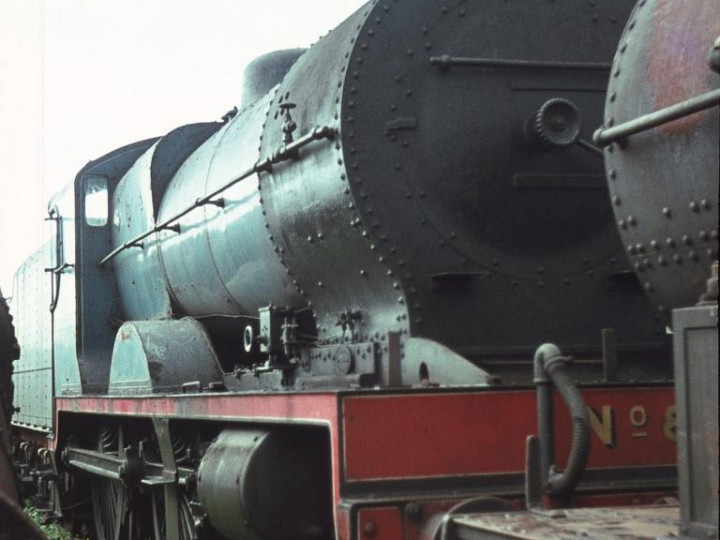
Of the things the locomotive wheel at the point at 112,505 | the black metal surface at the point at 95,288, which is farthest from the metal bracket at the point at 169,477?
the black metal surface at the point at 95,288

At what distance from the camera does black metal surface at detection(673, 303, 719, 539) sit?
90.7 inches

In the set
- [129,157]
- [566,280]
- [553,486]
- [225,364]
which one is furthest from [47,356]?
[553,486]

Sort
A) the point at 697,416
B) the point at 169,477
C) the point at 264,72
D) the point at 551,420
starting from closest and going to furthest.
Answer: the point at 697,416 < the point at 551,420 < the point at 169,477 < the point at 264,72

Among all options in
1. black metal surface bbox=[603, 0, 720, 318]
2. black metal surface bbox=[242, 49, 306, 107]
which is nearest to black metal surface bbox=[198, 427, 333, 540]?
black metal surface bbox=[603, 0, 720, 318]

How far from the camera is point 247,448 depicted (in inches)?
175

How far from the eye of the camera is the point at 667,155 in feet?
10.1

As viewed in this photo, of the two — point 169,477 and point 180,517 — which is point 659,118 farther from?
point 180,517

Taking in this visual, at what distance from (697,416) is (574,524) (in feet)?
1.89

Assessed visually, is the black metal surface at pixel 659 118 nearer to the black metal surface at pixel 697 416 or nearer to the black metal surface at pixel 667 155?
the black metal surface at pixel 667 155

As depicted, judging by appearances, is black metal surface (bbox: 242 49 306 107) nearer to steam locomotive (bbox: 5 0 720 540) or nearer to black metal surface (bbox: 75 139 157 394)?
steam locomotive (bbox: 5 0 720 540)

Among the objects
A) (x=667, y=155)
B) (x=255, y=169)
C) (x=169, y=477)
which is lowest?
(x=169, y=477)

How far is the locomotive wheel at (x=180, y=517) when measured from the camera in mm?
5648

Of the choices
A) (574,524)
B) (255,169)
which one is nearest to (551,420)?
(574,524)

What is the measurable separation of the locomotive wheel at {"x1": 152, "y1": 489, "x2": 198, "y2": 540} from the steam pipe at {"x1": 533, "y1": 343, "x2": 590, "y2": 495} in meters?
2.57
